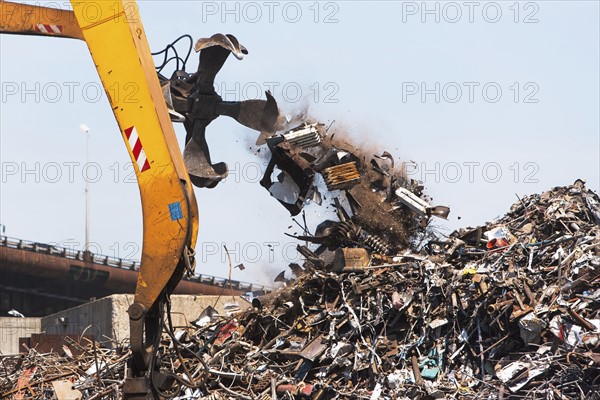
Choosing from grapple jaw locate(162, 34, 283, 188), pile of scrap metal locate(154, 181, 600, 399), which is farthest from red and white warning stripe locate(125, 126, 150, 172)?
grapple jaw locate(162, 34, 283, 188)

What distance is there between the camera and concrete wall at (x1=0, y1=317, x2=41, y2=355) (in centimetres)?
1402

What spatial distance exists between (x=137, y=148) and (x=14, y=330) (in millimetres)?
9631

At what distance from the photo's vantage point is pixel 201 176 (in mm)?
8727

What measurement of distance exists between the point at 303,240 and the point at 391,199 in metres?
1.09

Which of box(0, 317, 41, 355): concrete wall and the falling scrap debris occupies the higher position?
the falling scrap debris

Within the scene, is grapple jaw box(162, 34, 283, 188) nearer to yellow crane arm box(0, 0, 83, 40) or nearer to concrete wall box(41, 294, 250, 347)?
yellow crane arm box(0, 0, 83, 40)

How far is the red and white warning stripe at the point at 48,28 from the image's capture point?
6352 mm

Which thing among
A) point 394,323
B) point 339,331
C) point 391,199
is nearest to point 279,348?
point 339,331

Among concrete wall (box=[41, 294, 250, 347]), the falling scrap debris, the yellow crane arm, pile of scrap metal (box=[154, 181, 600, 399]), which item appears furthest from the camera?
concrete wall (box=[41, 294, 250, 347])

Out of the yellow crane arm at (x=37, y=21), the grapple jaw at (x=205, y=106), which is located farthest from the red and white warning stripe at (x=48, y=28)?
the grapple jaw at (x=205, y=106)

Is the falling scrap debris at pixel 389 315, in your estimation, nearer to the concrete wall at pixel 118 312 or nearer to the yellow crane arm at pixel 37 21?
the concrete wall at pixel 118 312

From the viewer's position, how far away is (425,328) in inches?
309

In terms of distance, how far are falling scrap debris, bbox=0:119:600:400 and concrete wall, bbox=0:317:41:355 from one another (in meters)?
4.47

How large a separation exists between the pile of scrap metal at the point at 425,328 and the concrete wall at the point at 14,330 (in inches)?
208
